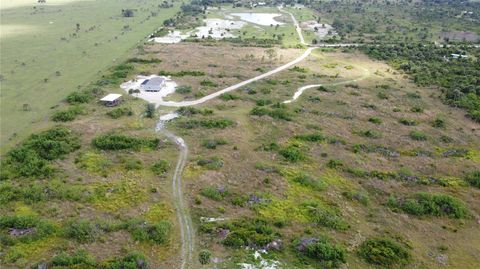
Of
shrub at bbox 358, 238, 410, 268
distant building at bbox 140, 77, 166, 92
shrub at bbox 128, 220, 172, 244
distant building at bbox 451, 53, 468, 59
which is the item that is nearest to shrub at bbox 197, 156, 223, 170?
shrub at bbox 128, 220, 172, 244

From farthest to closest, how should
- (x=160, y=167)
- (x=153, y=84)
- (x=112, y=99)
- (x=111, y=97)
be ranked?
(x=153, y=84) < (x=111, y=97) < (x=112, y=99) < (x=160, y=167)

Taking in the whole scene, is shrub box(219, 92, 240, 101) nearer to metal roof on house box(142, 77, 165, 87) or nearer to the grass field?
metal roof on house box(142, 77, 165, 87)

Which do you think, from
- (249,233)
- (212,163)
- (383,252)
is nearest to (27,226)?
(249,233)

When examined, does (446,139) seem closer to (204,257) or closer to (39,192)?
(204,257)

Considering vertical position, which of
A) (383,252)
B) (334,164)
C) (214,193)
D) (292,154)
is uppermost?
(292,154)

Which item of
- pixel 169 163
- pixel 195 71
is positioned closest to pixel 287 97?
pixel 195 71

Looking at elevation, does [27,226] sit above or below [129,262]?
below

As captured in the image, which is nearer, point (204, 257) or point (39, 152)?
point (204, 257)
